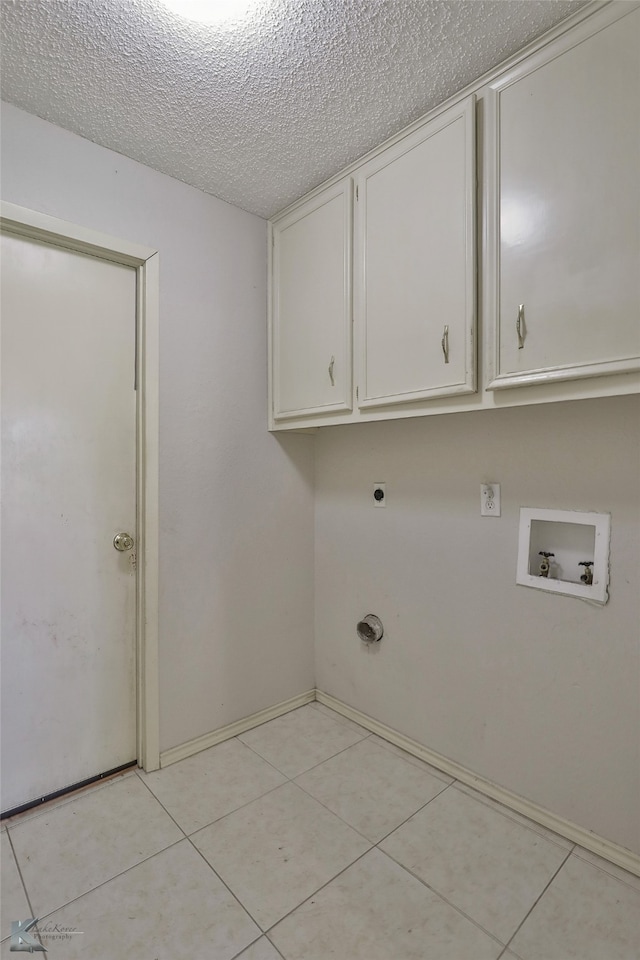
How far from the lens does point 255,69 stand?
4.54 feet

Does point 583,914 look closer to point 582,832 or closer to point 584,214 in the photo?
point 582,832

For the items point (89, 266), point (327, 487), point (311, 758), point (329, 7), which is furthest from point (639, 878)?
point (89, 266)

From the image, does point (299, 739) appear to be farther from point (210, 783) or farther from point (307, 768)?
point (210, 783)

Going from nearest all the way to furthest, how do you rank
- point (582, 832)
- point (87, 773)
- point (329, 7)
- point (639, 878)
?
point (329, 7) < point (639, 878) < point (582, 832) < point (87, 773)

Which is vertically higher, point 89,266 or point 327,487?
point 89,266

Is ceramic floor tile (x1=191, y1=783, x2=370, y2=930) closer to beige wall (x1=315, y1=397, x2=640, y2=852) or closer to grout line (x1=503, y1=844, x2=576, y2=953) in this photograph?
grout line (x1=503, y1=844, x2=576, y2=953)

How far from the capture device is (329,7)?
3.96 feet

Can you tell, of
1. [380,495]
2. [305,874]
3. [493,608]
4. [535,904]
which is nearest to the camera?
[535,904]

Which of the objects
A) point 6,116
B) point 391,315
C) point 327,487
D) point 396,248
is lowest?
point 327,487

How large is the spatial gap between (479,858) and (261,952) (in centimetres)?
69

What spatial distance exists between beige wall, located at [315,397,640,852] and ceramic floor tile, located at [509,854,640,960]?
0.15 metres

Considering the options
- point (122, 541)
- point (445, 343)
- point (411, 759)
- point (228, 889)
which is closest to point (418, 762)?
point (411, 759)

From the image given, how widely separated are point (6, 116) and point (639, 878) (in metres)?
3.04

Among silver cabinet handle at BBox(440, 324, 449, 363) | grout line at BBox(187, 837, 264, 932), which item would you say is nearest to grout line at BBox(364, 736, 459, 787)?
grout line at BBox(187, 837, 264, 932)
